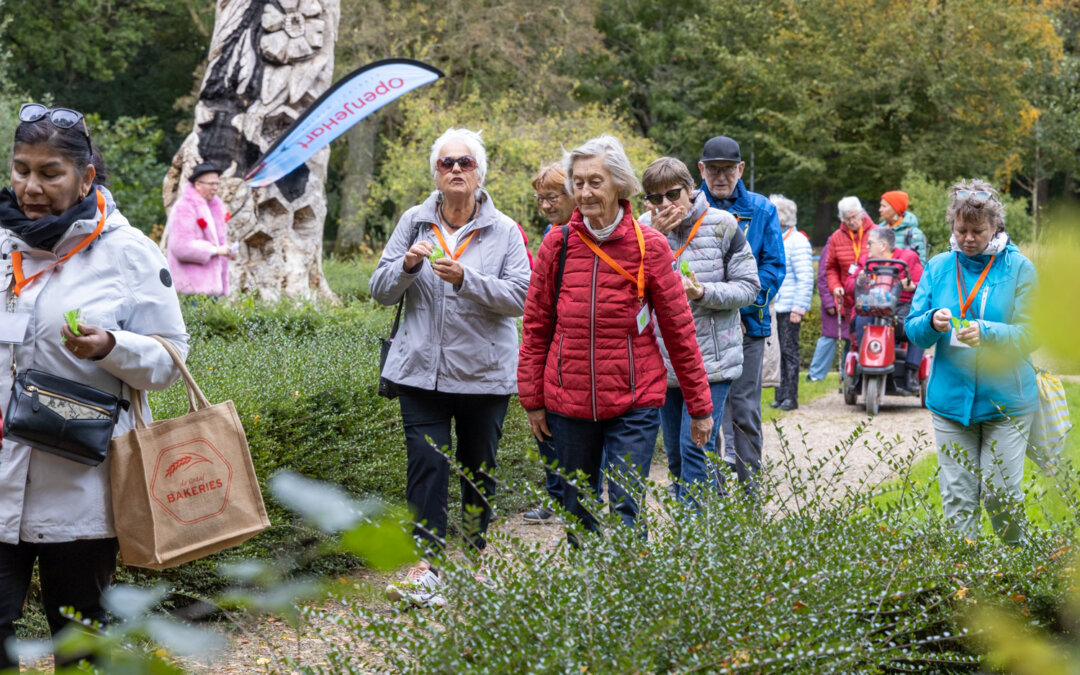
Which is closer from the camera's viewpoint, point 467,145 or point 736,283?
point 467,145

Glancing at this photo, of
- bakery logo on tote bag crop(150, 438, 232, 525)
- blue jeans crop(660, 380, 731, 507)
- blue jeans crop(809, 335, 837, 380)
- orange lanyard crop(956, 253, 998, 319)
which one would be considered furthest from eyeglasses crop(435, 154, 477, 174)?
blue jeans crop(809, 335, 837, 380)

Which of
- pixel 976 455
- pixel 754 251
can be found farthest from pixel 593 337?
pixel 754 251

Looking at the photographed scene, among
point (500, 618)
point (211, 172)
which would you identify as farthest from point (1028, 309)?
point (211, 172)

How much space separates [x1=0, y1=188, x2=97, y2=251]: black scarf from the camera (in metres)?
2.83

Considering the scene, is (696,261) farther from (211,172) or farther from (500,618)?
(211,172)

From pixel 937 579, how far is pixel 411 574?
2550mm

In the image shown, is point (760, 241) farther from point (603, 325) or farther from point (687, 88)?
point (687, 88)

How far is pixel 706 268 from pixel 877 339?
18.8 ft

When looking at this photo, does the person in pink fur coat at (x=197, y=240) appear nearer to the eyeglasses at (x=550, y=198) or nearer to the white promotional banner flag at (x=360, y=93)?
the white promotional banner flag at (x=360, y=93)

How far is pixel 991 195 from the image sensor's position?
177 inches

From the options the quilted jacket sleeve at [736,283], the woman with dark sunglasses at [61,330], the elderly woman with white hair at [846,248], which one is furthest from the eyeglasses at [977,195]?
the elderly woman with white hair at [846,248]

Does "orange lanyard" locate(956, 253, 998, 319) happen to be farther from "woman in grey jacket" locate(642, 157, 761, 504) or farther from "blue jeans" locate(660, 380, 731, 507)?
"blue jeans" locate(660, 380, 731, 507)

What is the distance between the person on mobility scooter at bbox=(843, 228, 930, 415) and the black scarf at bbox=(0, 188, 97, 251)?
8.55m

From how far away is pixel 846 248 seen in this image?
11.2 m
